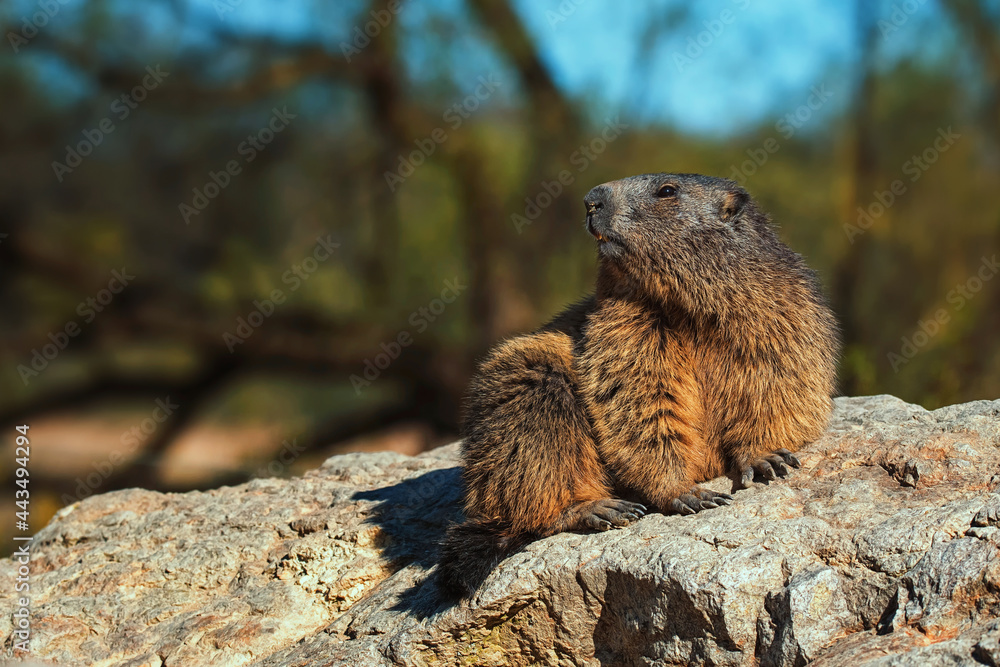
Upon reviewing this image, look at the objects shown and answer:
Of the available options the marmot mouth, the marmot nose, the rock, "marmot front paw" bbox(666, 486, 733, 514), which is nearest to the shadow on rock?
the rock

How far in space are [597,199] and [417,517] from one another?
96.8 inches

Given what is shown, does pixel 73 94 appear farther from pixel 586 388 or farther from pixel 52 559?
pixel 586 388

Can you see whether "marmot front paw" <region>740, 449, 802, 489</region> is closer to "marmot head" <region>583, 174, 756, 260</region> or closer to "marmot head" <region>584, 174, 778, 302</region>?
"marmot head" <region>584, 174, 778, 302</region>

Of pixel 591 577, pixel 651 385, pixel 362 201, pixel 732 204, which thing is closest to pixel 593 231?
pixel 732 204

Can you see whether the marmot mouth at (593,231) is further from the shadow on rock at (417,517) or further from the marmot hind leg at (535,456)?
the shadow on rock at (417,517)

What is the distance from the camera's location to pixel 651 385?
15.9 ft

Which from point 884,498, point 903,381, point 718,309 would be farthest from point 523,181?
point 884,498

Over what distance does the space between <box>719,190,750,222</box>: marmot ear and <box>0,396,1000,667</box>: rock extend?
1452 mm

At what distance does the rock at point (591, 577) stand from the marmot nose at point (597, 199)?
1.80 metres

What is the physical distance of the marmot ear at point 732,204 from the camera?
208 inches

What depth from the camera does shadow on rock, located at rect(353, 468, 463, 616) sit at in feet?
16.9

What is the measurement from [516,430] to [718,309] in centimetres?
138

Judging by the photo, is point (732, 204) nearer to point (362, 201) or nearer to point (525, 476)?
point (525, 476)

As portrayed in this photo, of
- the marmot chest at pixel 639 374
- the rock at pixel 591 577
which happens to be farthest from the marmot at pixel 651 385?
the rock at pixel 591 577
